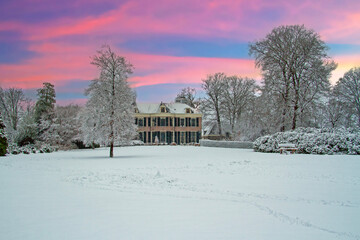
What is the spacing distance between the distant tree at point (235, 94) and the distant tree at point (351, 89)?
13351 mm

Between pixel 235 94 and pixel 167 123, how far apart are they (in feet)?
47.2

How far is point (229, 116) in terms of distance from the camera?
170ft

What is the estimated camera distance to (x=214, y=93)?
5241 centimetres

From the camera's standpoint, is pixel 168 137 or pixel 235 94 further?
pixel 168 137

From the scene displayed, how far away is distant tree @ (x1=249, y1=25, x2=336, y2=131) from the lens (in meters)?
28.9

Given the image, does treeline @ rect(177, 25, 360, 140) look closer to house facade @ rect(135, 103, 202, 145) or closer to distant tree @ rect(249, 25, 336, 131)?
distant tree @ rect(249, 25, 336, 131)

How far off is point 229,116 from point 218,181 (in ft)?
137

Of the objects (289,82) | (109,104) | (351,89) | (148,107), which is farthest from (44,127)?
(351,89)

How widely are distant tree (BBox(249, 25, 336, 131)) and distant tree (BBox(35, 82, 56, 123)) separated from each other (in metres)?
25.3

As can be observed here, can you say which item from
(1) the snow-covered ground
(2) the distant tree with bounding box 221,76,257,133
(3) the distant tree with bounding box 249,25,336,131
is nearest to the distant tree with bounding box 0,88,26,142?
(2) the distant tree with bounding box 221,76,257,133

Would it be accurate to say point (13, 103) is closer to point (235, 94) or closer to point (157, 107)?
point (157, 107)

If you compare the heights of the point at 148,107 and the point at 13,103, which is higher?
the point at 148,107

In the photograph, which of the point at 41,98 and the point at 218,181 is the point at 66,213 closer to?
the point at 218,181

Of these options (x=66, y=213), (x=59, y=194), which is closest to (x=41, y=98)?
(x=59, y=194)
